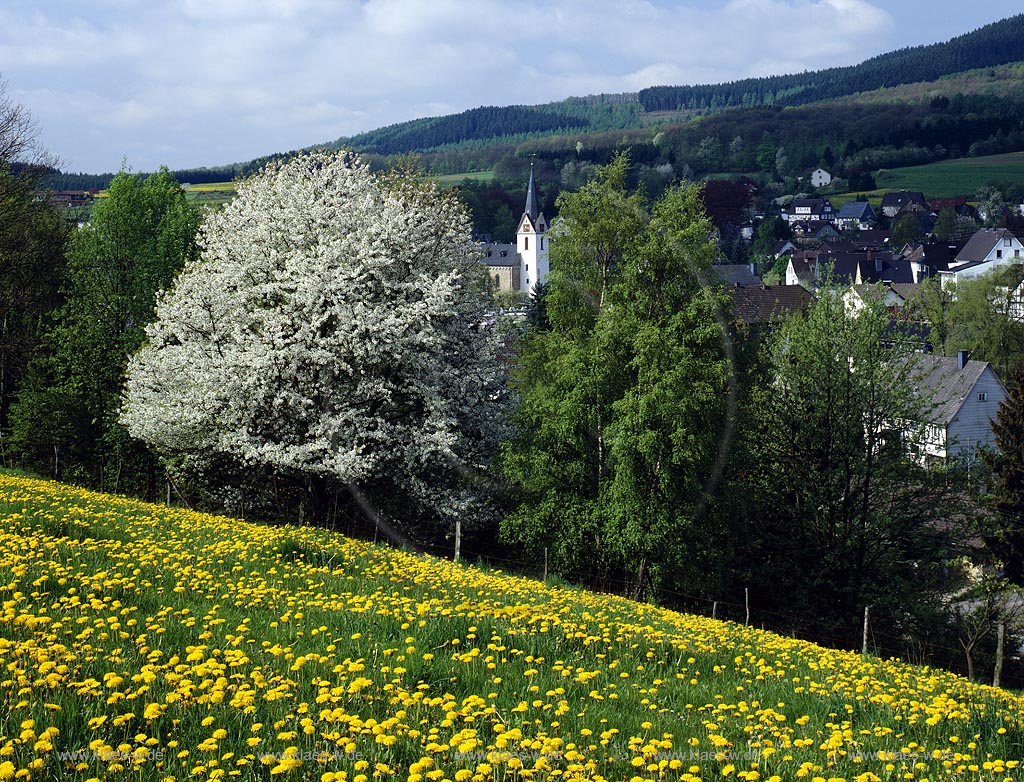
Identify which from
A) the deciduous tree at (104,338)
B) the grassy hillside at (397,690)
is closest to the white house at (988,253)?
the deciduous tree at (104,338)

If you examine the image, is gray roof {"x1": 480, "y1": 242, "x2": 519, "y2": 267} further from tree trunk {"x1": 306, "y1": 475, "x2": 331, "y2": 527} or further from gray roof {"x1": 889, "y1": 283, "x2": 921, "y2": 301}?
tree trunk {"x1": 306, "y1": 475, "x2": 331, "y2": 527}

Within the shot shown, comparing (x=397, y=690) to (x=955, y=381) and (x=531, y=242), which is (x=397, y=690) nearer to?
(x=955, y=381)

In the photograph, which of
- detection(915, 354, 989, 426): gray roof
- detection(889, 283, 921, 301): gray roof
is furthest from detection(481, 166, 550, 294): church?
detection(915, 354, 989, 426): gray roof

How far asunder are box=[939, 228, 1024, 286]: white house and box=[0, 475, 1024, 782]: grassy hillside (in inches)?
5693

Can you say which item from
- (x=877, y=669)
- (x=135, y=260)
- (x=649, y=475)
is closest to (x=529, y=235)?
(x=135, y=260)

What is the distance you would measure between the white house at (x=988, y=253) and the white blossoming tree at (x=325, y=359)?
429 ft

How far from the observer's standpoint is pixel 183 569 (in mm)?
10352

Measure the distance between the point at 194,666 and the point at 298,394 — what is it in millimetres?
17991

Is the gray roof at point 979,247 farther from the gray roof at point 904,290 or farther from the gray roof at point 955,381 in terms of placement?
the gray roof at point 955,381

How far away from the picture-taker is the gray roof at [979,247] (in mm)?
140250

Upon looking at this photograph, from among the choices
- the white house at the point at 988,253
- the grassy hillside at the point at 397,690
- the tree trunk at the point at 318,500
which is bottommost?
the tree trunk at the point at 318,500

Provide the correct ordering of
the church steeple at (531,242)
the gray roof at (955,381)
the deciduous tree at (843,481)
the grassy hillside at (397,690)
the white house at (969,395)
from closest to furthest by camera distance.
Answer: the grassy hillside at (397,690) < the deciduous tree at (843,481) < the gray roof at (955,381) < the white house at (969,395) < the church steeple at (531,242)

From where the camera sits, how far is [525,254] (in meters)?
174

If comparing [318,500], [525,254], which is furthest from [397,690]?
[525,254]
